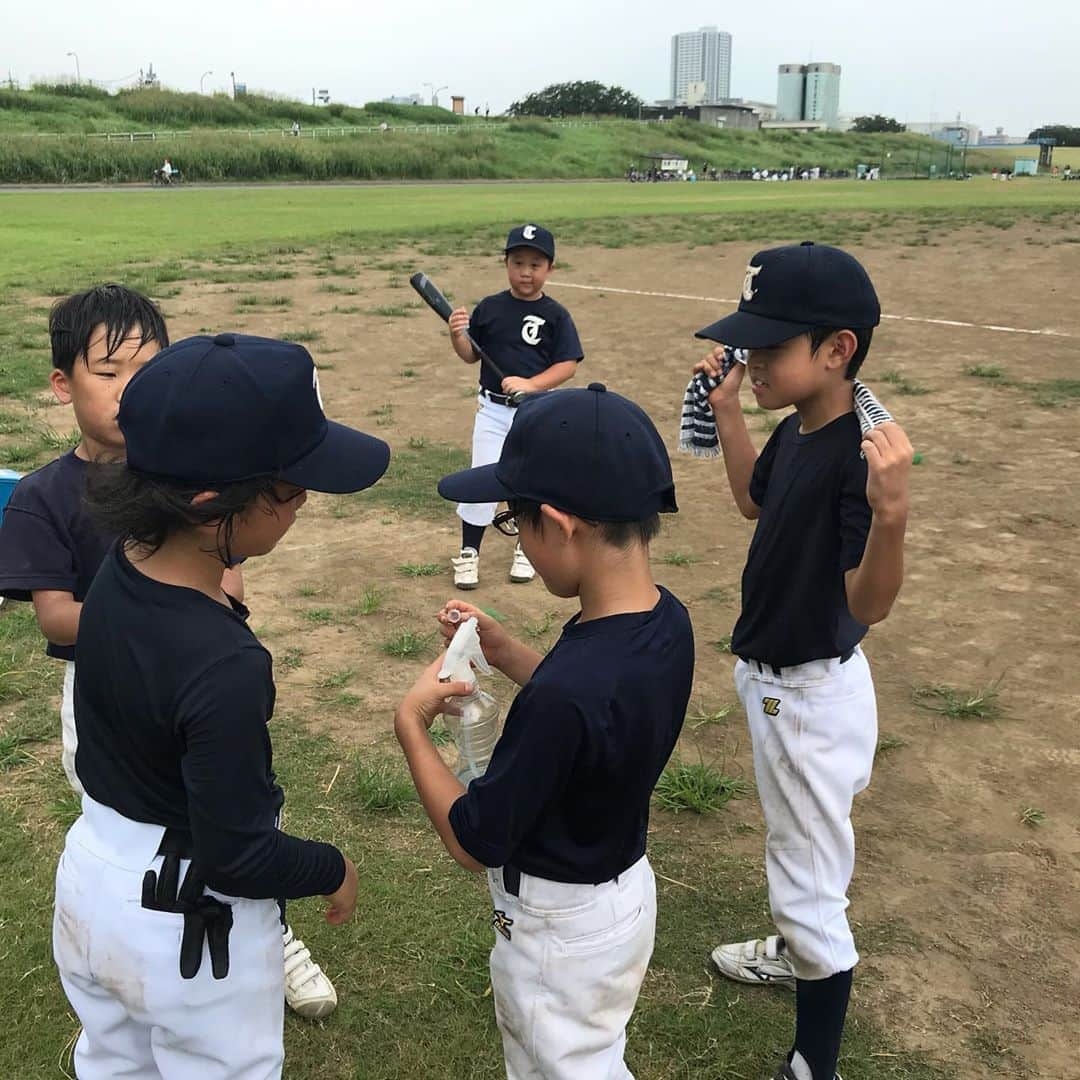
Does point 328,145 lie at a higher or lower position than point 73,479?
higher

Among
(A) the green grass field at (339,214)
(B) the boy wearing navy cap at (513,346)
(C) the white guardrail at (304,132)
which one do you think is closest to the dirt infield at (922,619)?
(B) the boy wearing navy cap at (513,346)

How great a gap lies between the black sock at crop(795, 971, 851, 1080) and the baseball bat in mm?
3189

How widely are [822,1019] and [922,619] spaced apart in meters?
2.98

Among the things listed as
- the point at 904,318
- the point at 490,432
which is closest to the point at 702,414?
the point at 490,432

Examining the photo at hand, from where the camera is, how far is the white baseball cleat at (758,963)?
9.20ft

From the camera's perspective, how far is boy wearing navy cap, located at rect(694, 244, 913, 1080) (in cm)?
230

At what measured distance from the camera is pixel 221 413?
5.03 ft

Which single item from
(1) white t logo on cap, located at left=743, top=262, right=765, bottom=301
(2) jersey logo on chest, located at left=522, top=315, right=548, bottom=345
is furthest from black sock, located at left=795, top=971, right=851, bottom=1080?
(2) jersey logo on chest, located at left=522, top=315, right=548, bottom=345

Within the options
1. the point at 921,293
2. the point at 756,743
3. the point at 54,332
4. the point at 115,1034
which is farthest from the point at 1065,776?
the point at 921,293

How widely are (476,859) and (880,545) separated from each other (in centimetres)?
101

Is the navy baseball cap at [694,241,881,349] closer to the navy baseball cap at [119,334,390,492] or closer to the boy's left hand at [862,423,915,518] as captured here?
the boy's left hand at [862,423,915,518]

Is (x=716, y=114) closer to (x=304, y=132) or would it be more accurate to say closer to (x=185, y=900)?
(x=304, y=132)

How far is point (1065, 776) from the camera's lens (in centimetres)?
373

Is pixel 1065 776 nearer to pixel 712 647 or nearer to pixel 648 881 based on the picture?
pixel 712 647
